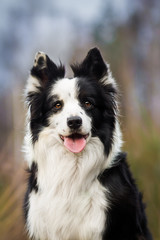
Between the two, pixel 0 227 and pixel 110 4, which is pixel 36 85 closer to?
pixel 0 227

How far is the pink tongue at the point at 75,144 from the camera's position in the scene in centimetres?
446

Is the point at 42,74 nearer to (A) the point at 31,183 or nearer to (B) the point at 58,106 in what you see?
(B) the point at 58,106

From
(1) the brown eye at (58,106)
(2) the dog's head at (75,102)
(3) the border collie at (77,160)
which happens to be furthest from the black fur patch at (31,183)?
(1) the brown eye at (58,106)

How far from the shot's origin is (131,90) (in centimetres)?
714

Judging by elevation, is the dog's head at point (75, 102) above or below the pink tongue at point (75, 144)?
above

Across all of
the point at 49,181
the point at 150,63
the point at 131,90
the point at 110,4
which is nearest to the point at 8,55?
the point at 110,4

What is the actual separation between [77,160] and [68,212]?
602mm

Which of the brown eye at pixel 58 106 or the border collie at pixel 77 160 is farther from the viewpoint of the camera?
the brown eye at pixel 58 106

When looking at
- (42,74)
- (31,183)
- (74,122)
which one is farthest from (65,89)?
(31,183)

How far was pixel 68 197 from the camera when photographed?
4.55 meters

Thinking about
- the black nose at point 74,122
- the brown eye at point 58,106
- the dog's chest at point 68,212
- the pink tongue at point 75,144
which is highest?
the brown eye at point 58,106

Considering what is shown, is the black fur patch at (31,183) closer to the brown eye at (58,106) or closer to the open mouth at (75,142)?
the open mouth at (75,142)

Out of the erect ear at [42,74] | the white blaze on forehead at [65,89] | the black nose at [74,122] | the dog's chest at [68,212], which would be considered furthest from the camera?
the erect ear at [42,74]

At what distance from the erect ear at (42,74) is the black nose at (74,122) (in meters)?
0.84
